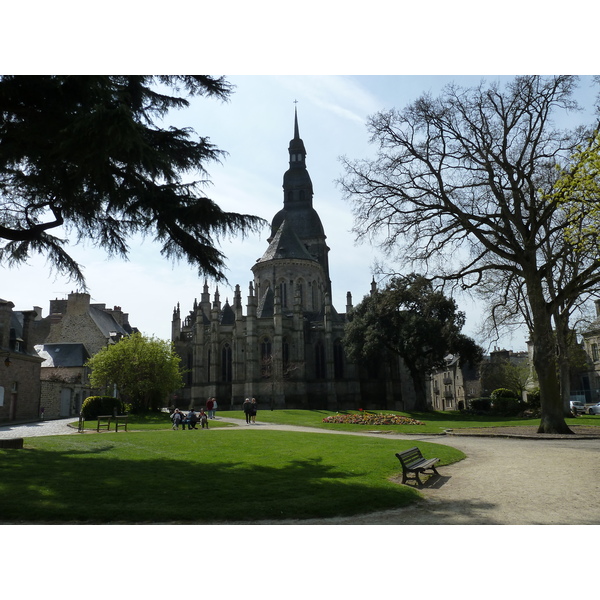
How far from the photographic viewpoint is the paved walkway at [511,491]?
22.9ft

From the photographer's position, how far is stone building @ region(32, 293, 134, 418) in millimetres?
38447

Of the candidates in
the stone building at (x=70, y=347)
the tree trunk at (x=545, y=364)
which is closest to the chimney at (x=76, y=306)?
the stone building at (x=70, y=347)

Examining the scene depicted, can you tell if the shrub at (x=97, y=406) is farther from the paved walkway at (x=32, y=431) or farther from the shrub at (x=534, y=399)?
the shrub at (x=534, y=399)

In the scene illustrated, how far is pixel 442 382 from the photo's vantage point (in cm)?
7362

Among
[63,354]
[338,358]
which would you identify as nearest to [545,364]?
[338,358]

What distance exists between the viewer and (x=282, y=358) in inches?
2042

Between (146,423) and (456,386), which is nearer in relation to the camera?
(146,423)

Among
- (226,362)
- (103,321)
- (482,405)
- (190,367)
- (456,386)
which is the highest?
(103,321)

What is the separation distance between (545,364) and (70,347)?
40563mm

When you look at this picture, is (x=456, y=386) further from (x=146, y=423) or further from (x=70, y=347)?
(x=146, y=423)

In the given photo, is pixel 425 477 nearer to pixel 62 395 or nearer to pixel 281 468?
pixel 281 468

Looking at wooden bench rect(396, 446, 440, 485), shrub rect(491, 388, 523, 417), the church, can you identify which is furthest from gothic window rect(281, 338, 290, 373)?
wooden bench rect(396, 446, 440, 485)

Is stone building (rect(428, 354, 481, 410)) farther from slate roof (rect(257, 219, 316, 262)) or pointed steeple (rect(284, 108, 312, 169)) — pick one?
pointed steeple (rect(284, 108, 312, 169))

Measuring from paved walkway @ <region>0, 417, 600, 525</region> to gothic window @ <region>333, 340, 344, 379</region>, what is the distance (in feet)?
135
